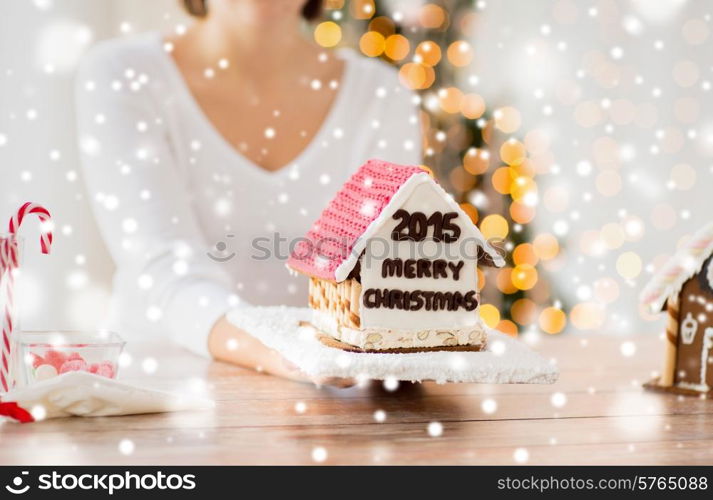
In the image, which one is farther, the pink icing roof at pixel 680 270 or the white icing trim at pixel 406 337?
the pink icing roof at pixel 680 270

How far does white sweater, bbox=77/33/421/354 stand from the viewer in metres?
1.80

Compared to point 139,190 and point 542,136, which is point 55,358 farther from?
point 542,136

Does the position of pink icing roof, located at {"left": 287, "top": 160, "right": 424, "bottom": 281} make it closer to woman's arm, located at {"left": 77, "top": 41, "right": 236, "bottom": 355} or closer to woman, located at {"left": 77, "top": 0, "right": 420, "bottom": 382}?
woman's arm, located at {"left": 77, "top": 41, "right": 236, "bottom": 355}

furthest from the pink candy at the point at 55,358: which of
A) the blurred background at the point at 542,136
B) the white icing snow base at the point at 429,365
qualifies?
the blurred background at the point at 542,136

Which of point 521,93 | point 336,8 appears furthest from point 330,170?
point 521,93

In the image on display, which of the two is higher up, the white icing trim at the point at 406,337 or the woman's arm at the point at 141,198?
the woman's arm at the point at 141,198

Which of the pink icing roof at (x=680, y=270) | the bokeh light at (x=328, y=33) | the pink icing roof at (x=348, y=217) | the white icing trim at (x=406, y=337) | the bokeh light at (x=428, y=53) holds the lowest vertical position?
the white icing trim at (x=406, y=337)

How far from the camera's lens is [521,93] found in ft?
11.7

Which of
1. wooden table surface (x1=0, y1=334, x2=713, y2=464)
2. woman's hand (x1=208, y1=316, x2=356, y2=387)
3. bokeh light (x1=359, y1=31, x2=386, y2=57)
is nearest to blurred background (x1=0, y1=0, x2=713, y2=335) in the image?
bokeh light (x1=359, y1=31, x2=386, y2=57)

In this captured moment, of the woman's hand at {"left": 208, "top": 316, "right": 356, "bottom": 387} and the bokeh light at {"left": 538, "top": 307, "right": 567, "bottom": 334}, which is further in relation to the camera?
the bokeh light at {"left": 538, "top": 307, "right": 567, "bottom": 334}

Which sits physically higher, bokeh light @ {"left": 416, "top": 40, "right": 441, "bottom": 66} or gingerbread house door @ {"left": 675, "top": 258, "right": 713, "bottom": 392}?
bokeh light @ {"left": 416, "top": 40, "right": 441, "bottom": 66}

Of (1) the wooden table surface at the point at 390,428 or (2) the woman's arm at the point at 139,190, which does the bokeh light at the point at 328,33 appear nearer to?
(2) the woman's arm at the point at 139,190

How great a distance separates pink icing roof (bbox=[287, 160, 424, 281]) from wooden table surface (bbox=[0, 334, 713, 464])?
18 cm

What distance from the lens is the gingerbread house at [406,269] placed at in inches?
38.6
